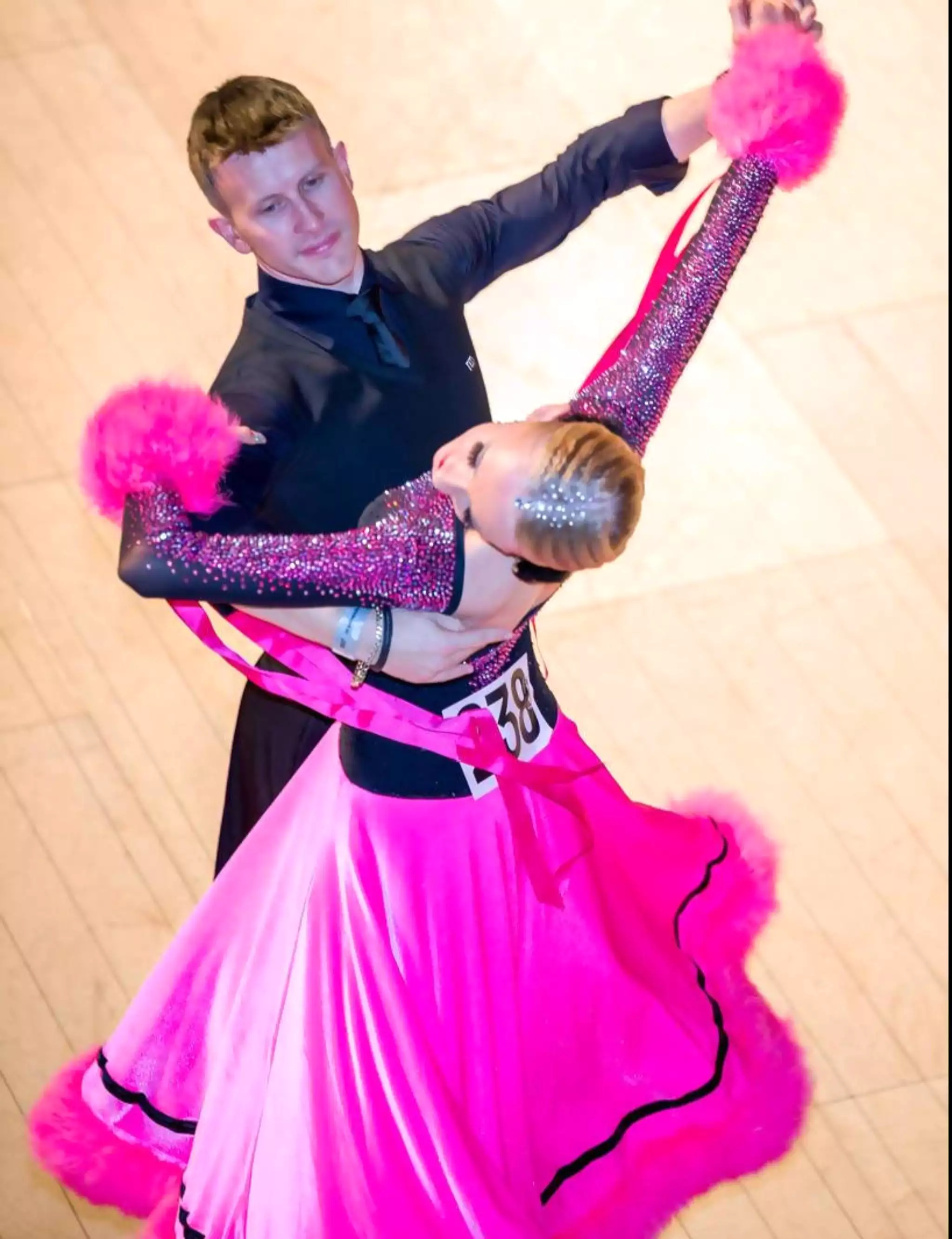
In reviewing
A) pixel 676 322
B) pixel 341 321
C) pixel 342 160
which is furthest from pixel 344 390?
pixel 676 322

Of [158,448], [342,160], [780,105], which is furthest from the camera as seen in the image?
[342,160]

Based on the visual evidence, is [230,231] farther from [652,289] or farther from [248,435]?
[652,289]

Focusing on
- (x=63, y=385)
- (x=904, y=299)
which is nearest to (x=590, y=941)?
(x=63, y=385)

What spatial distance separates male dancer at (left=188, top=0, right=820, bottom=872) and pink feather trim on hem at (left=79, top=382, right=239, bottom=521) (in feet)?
0.31

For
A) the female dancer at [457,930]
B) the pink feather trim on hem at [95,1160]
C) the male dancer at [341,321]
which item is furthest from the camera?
the pink feather trim on hem at [95,1160]

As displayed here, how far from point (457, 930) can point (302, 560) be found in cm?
60

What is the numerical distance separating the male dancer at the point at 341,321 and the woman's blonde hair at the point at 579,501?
0.73 ft

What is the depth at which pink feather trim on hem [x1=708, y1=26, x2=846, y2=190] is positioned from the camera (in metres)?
2.12

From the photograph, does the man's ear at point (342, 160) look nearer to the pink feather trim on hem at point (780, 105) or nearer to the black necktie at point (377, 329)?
the black necktie at point (377, 329)

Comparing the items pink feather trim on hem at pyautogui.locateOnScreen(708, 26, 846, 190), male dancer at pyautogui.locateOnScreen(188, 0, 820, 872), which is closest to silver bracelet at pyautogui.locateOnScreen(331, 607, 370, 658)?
male dancer at pyautogui.locateOnScreen(188, 0, 820, 872)

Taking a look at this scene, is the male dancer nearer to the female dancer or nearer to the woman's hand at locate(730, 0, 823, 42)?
the woman's hand at locate(730, 0, 823, 42)

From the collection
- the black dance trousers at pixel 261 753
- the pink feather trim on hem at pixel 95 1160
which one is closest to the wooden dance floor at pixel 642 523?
the pink feather trim on hem at pixel 95 1160

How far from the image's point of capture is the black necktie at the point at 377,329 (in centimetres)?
217

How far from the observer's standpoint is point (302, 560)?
187 cm
